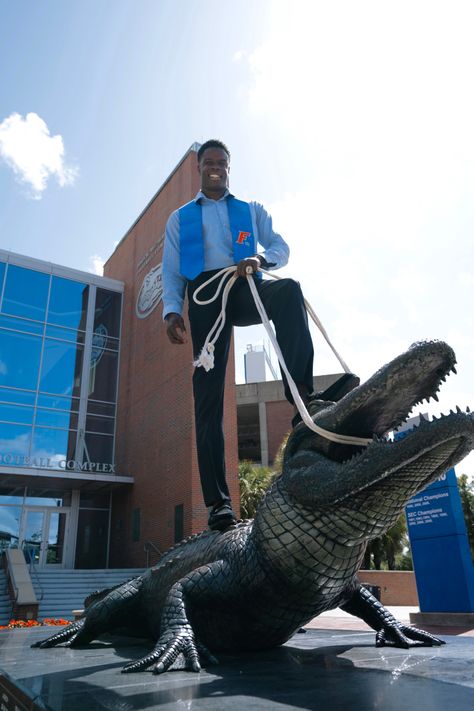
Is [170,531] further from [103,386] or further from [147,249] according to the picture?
[147,249]

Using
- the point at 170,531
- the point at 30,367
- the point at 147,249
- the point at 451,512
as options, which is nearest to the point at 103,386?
the point at 30,367

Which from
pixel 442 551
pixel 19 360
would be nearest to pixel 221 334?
pixel 442 551

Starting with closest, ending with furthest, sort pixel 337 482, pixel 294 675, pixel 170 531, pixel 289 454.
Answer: pixel 294 675 < pixel 337 482 < pixel 289 454 < pixel 170 531

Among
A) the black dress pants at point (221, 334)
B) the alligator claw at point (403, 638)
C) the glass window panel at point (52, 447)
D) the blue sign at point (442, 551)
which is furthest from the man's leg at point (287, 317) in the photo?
the glass window panel at point (52, 447)

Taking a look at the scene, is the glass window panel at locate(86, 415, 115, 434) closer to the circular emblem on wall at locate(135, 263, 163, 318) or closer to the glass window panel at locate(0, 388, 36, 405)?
the glass window panel at locate(0, 388, 36, 405)

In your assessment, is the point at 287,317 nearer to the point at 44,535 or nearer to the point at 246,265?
the point at 246,265

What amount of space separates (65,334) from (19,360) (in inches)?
92.7

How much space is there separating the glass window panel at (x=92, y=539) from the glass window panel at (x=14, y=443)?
3523 millimetres

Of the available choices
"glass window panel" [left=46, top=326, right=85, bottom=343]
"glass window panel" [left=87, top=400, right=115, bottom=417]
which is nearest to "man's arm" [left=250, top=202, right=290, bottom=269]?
"glass window panel" [left=87, top=400, right=115, bottom=417]

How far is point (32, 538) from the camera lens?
64.6 feet

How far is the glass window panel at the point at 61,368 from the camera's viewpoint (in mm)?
21766

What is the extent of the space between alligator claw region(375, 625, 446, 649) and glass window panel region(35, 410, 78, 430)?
65.0 feet

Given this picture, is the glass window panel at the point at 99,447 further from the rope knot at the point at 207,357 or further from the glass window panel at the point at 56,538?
the rope knot at the point at 207,357

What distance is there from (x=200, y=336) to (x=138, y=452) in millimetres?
18425
